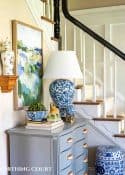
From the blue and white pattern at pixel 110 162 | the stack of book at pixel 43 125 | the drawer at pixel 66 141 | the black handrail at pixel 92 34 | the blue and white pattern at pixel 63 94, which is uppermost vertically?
the black handrail at pixel 92 34

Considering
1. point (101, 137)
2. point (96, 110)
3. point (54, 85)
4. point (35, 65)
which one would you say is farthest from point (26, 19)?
point (101, 137)

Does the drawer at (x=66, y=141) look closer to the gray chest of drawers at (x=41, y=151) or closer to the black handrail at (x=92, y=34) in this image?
the gray chest of drawers at (x=41, y=151)

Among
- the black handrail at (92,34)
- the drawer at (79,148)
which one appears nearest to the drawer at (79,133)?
the drawer at (79,148)

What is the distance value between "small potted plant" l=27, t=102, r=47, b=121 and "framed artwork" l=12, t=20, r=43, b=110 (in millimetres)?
152

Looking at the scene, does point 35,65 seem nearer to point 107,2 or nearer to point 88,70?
point 88,70

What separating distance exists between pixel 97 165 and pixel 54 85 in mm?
1011

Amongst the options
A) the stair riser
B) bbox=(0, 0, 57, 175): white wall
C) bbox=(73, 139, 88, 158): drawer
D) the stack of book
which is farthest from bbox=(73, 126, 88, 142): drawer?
bbox=(0, 0, 57, 175): white wall

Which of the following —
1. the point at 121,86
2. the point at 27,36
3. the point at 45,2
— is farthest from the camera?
the point at 121,86

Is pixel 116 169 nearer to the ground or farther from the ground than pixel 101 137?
nearer to the ground

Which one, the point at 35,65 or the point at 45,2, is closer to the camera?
the point at 35,65

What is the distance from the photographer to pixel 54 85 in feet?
9.88

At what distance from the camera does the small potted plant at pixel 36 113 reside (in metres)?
2.60

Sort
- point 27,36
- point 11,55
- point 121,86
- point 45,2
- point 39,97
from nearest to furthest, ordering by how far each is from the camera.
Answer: point 11,55, point 27,36, point 39,97, point 45,2, point 121,86

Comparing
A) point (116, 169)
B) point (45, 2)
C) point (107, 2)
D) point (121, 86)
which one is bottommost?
point (116, 169)
